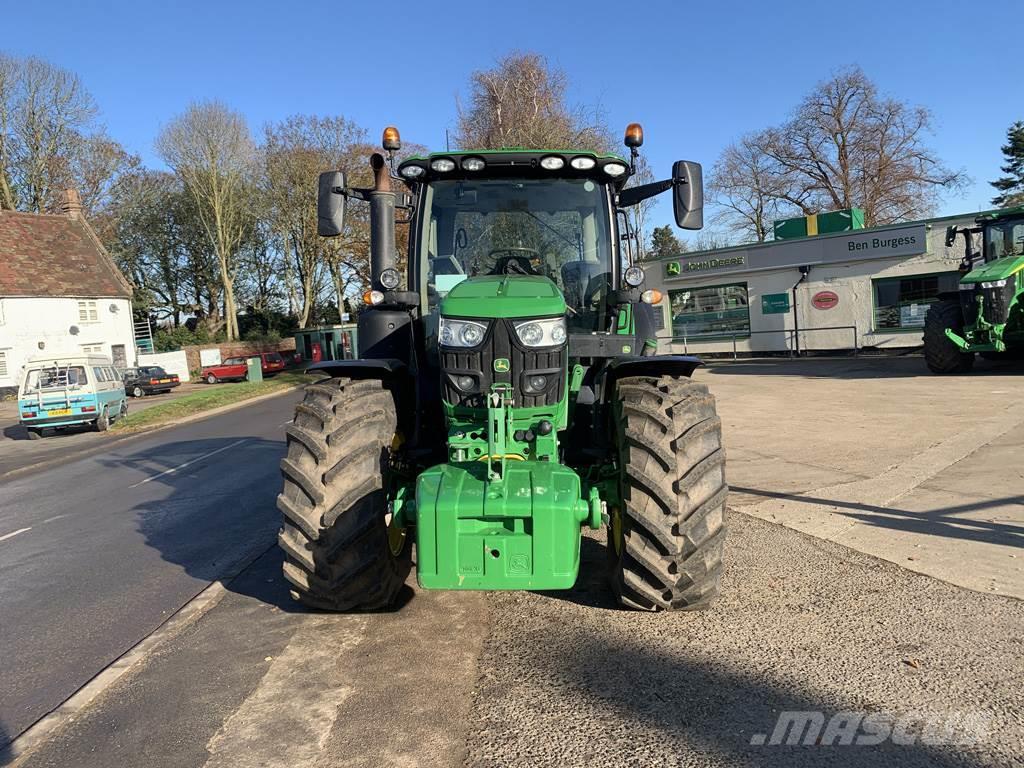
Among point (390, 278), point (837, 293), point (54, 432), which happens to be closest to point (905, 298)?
point (837, 293)

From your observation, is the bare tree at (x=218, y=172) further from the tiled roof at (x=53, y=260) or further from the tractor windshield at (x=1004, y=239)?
the tractor windshield at (x=1004, y=239)

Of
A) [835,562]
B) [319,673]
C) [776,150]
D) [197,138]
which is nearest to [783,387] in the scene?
[835,562]

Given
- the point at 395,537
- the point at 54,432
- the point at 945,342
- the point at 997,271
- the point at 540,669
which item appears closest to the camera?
the point at 540,669

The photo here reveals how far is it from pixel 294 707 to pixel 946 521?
5039mm

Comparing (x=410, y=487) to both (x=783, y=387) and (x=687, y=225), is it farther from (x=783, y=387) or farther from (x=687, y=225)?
(x=783, y=387)

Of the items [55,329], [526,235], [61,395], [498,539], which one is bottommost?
[498,539]

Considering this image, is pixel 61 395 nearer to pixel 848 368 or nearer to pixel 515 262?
pixel 515 262

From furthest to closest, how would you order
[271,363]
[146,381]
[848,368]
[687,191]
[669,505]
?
[271,363] < [146,381] < [848,368] < [687,191] < [669,505]

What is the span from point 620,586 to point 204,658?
2348 millimetres

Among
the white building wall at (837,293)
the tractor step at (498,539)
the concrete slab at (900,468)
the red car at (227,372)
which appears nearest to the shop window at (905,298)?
the white building wall at (837,293)

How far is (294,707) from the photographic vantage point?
3.42 m

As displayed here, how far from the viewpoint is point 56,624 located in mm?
4961

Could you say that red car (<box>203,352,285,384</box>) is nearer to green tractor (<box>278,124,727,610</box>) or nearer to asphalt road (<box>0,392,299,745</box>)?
asphalt road (<box>0,392,299,745</box>)

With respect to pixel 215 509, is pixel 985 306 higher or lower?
higher
